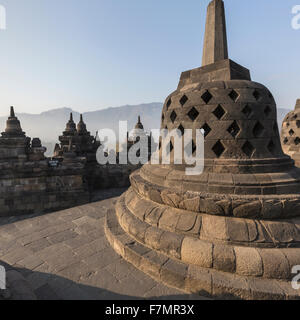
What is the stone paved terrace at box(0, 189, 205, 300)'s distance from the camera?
238 cm

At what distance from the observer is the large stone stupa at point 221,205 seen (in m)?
2.28

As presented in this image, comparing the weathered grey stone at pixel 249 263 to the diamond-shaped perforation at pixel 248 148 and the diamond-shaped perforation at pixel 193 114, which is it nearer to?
the diamond-shaped perforation at pixel 248 148

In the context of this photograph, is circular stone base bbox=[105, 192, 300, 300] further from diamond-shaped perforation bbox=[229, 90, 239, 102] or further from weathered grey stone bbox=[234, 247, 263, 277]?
diamond-shaped perforation bbox=[229, 90, 239, 102]

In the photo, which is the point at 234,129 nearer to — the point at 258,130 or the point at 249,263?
the point at 258,130

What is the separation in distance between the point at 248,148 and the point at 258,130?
1.27 feet

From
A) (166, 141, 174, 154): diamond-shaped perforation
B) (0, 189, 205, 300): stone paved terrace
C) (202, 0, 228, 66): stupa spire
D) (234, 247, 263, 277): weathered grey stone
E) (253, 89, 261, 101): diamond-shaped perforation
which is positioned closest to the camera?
(234, 247, 263, 277): weathered grey stone

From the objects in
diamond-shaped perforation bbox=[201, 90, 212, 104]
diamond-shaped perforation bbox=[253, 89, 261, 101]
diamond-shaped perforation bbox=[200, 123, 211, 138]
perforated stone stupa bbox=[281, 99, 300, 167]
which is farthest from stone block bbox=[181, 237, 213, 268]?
perforated stone stupa bbox=[281, 99, 300, 167]

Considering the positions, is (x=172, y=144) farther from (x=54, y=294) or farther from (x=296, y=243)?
(x=54, y=294)

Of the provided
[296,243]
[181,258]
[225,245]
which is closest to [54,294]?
[181,258]

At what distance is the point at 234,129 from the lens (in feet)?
10.5

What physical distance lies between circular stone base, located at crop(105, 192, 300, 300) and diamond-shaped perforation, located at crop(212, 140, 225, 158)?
5.91ft

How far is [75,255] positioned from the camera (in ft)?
10.5
